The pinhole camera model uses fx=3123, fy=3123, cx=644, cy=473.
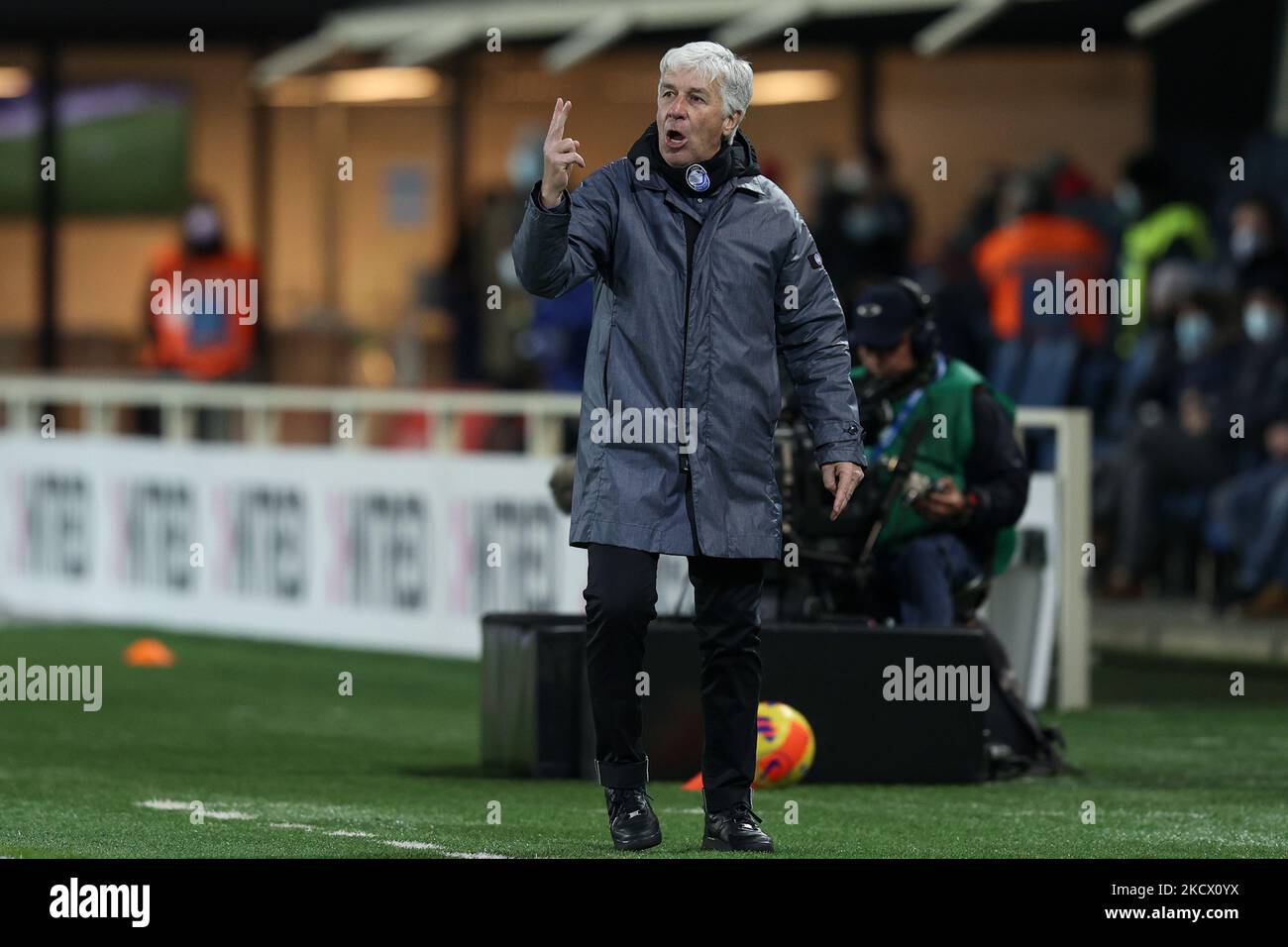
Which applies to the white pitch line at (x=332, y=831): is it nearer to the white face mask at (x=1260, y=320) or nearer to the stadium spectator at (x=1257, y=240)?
the white face mask at (x=1260, y=320)

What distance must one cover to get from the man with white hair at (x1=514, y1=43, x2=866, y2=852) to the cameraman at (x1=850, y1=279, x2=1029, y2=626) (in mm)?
2718

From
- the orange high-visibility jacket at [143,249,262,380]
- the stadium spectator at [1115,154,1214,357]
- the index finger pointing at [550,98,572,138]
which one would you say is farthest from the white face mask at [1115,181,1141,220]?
the index finger pointing at [550,98,572,138]

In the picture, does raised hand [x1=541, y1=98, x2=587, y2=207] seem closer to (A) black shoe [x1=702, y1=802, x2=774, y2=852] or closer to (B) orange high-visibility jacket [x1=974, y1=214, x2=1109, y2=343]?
(A) black shoe [x1=702, y1=802, x2=774, y2=852]

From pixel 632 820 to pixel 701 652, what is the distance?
1.45 feet

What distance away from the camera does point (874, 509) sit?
33.5ft

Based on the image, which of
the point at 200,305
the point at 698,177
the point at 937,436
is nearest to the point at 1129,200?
the point at 200,305

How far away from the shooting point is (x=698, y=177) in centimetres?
747

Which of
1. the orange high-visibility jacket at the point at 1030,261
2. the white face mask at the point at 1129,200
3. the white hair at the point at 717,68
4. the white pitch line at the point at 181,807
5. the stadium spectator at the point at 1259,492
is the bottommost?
the white pitch line at the point at 181,807

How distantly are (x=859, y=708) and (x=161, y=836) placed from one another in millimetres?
2431

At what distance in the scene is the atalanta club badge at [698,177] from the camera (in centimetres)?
747

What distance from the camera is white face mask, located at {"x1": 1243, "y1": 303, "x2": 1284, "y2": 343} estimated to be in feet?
52.6

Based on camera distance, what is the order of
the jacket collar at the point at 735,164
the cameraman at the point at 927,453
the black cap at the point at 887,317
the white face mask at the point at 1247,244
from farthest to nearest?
the white face mask at the point at 1247,244
the black cap at the point at 887,317
the cameraman at the point at 927,453
the jacket collar at the point at 735,164

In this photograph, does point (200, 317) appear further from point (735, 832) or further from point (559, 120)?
point (559, 120)

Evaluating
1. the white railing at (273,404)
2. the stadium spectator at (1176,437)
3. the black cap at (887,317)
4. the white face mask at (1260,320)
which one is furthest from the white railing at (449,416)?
the black cap at (887,317)
